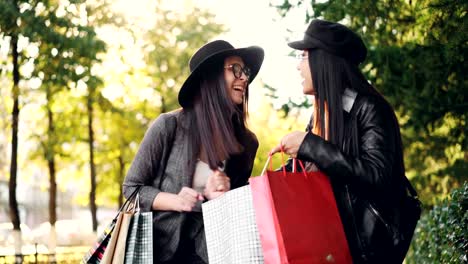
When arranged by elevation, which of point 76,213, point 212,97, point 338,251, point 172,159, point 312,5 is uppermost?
point 312,5

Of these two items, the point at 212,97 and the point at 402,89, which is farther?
the point at 402,89

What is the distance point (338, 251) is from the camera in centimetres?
332

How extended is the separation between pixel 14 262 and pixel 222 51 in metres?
11.8

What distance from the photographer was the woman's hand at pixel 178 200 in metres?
3.99

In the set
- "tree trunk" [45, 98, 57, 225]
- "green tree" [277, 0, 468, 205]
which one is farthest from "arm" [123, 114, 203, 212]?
"tree trunk" [45, 98, 57, 225]

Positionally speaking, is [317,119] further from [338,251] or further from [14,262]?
[14,262]

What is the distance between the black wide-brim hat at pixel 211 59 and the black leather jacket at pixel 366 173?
1.08 metres

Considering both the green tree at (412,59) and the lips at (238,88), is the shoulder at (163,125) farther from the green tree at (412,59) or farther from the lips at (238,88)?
the green tree at (412,59)

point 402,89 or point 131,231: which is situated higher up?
point 402,89

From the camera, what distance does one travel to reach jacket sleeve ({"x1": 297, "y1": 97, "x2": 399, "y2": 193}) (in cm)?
337

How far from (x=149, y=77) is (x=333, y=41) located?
700 inches

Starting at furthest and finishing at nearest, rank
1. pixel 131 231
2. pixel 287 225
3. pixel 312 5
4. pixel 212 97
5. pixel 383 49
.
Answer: pixel 383 49 < pixel 312 5 < pixel 212 97 < pixel 131 231 < pixel 287 225

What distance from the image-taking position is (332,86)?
3.65m

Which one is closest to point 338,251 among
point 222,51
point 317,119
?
point 317,119
